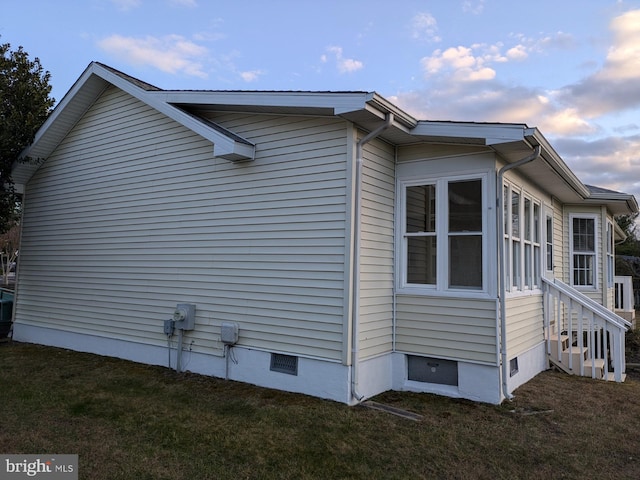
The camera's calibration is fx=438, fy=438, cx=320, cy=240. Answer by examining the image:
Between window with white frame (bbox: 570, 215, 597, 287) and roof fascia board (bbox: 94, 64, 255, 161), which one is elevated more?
roof fascia board (bbox: 94, 64, 255, 161)

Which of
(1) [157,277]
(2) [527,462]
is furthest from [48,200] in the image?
(2) [527,462]

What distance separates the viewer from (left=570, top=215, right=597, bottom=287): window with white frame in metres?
10.0

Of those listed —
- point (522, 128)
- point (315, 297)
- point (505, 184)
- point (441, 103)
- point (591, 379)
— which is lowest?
point (591, 379)

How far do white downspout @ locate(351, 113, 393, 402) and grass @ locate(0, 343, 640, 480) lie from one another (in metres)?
0.44

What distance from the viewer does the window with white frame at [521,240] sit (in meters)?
5.91

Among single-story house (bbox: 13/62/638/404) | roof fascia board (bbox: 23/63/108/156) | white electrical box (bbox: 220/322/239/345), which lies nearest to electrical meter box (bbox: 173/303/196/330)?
single-story house (bbox: 13/62/638/404)

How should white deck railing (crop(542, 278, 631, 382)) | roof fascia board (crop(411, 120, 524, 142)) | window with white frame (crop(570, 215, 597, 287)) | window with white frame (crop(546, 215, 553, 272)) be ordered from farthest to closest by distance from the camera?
window with white frame (crop(570, 215, 597, 287)) < window with white frame (crop(546, 215, 553, 272)) < white deck railing (crop(542, 278, 631, 382)) < roof fascia board (crop(411, 120, 524, 142))

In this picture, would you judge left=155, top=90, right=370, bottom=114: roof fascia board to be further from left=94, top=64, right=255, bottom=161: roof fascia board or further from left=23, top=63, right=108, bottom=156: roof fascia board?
left=23, top=63, right=108, bottom=156: roof fascia board

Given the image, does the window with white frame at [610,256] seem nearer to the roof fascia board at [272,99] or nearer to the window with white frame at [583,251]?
the window with white frame at [583,251]

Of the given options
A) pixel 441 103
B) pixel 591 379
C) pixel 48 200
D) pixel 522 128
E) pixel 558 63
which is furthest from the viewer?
pixel 441 103

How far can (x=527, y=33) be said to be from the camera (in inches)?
321

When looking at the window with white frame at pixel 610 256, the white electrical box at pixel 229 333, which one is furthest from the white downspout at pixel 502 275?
the window with white frame at pixel 610 256

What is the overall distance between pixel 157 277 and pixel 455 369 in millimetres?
4777

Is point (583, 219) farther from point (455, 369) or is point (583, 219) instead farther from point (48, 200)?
point (48, 200)
